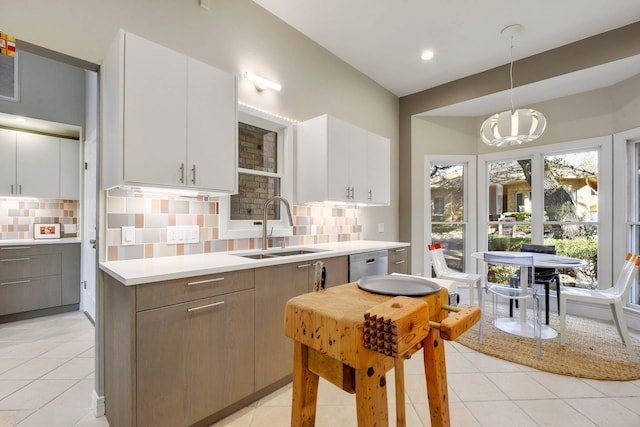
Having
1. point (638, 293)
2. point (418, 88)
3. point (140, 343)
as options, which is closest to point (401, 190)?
point (418, 88)

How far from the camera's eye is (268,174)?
9.36ft

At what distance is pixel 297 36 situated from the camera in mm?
3070

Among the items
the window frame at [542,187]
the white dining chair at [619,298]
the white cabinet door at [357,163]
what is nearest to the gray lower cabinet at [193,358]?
the white cabinet door at [357,163]

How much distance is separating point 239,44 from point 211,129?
1047 mm

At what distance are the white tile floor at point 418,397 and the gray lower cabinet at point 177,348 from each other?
0.88 feet

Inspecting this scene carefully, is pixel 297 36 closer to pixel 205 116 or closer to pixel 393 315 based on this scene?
pixel 205 116

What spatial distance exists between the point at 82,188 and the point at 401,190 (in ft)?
14.0

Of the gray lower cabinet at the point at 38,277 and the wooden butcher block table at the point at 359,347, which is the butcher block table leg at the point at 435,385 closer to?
the wooden butcher block table at the point at 359,347

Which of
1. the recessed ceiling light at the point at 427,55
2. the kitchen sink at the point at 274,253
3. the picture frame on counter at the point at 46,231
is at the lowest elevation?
the kitchen sink at the point at 274,253

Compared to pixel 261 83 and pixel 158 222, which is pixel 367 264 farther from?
pixel 261 83

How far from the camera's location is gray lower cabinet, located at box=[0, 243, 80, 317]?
328 centimetres

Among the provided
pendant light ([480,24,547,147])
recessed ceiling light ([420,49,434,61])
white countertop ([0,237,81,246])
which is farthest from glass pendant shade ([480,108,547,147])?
white countertop ([0,237,81,246])

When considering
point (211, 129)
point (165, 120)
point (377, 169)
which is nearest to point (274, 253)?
point (211, 129)

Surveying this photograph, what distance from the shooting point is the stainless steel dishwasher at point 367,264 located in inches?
104
